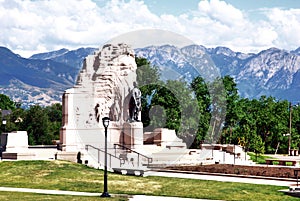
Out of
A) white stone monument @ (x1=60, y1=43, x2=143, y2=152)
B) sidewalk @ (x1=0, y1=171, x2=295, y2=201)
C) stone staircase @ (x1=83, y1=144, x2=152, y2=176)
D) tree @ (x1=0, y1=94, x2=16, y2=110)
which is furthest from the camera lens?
tree @ (x1=0, y1=94, x2=16, y2=110)

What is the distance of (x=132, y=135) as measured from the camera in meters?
41.2

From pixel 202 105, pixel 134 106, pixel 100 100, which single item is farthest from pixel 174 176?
pixel 202 105

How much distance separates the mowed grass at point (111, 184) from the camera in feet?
84.0

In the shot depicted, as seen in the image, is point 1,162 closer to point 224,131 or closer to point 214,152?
point 214,152

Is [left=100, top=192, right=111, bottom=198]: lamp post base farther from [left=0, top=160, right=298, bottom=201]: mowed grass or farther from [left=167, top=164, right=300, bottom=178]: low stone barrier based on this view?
[left=167, top=164, right=300, bottom=178]: low stone barrier

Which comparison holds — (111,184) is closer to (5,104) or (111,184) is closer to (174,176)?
(174,176)

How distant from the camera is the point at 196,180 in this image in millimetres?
30938

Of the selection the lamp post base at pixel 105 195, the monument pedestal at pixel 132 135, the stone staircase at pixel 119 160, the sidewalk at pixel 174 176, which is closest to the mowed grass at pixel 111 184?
the lamp post base at pixel 105 195

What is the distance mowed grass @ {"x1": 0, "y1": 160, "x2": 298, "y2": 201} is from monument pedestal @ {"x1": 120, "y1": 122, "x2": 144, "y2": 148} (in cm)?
898

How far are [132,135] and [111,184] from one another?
45.9 ft

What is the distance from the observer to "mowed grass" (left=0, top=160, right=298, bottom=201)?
25609mm

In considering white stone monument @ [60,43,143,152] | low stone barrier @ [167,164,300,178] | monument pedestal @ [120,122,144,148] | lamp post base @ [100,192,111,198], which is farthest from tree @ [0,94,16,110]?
lamp post base @ [100,192,111,198]

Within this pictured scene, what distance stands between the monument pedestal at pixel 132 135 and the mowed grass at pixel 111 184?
8981mm

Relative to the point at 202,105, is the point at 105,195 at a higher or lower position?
lower
